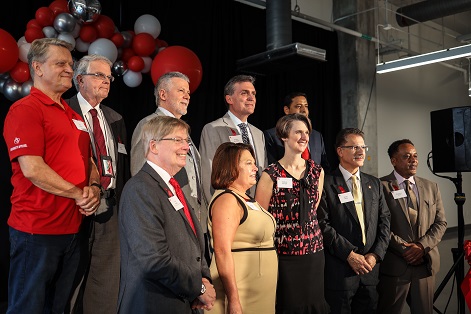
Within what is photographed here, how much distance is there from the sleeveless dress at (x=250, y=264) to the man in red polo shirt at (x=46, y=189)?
671 millimetres

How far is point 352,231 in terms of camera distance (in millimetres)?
3000

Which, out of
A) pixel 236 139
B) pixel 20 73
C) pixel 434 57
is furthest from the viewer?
pixel 434 57

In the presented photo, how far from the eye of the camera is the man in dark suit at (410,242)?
10.5 ft

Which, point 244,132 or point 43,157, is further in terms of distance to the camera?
point 244,132

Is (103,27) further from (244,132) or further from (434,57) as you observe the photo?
(434,57)

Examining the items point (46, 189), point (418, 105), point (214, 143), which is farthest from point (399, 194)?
point (418, 105)

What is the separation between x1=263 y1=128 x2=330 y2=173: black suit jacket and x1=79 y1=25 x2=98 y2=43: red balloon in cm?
177

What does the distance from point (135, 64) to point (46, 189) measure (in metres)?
2.54

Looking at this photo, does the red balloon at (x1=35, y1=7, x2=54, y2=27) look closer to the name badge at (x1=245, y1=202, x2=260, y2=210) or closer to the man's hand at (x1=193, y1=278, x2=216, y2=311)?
the name badge at (x1=245, y1=202, x2=260, y2=210)

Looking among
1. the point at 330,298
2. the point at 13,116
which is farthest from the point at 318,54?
the point at 13,116

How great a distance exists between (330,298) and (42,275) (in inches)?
69.5

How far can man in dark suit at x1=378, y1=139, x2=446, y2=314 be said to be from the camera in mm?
3209

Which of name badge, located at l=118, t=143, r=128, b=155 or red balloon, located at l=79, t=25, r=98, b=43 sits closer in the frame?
name badge, located at l=118, t=143, r=128, b=155

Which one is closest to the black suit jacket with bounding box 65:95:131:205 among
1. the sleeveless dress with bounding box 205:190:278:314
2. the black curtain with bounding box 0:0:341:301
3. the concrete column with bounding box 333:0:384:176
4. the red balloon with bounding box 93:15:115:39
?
the sleeveless dress with bounding box 205:190:278:314
